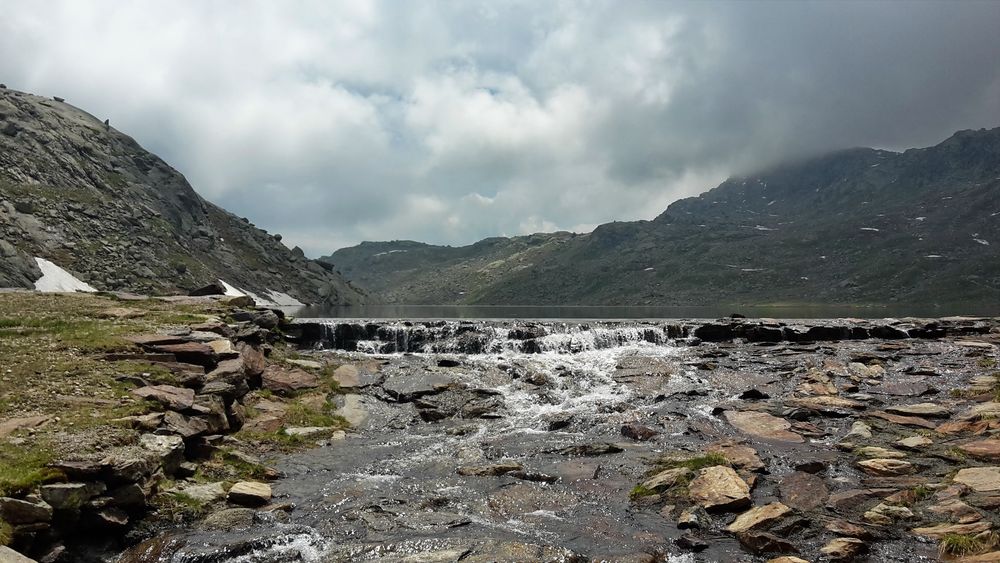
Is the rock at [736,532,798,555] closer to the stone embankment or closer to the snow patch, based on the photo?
the stone embankment

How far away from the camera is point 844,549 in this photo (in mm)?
11711

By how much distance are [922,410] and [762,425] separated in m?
7.03

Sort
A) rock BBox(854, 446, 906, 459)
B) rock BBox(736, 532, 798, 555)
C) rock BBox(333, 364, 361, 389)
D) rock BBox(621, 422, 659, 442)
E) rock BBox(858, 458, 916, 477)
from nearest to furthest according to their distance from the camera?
rock BBox(736, 532, 798, 555), rock BBox(858, 458, 916, 477), rock BBox(854, 446, 906, 459), rock BBox(621, 422, 659, 442), rock BBox(333, 364, 361, 389)

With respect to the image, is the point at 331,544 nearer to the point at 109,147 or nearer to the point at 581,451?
the point at 581,451

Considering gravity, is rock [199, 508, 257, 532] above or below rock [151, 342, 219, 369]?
below

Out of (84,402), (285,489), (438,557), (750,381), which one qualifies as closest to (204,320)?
(84,402)

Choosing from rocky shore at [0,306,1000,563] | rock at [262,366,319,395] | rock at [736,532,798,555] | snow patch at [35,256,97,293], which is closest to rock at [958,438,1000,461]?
rocky shore at [0,306,1000,563]

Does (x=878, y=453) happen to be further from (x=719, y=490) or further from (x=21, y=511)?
(x=21, y=511)

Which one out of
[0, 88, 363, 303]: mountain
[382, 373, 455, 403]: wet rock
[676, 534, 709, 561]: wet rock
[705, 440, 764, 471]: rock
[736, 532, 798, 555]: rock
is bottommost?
[676, 534, 709, 561]: wet rock

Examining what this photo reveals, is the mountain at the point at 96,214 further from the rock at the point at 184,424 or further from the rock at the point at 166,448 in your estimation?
the rock at the point at 166,448

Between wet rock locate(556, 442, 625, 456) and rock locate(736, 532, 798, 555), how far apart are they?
8379 mm

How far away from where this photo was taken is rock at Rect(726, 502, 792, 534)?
13.1 m

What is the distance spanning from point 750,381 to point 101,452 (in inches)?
1284

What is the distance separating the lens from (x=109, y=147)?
178625 mm
